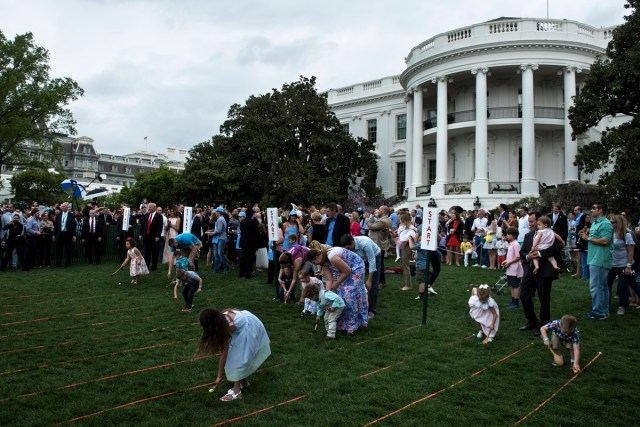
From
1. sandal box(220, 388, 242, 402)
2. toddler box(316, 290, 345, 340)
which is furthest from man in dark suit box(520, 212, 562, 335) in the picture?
sandal box(220, 388, 242, 402)

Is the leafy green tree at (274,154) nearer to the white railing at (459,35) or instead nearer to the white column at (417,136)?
the white column at (417,136)

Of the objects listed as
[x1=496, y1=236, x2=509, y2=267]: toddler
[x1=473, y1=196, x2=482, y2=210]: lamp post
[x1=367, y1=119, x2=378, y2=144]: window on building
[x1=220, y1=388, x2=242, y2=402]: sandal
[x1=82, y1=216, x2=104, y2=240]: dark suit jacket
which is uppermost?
[x1=367, y1=119, x2=378, y2=144]: window on building

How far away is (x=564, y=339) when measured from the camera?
6.98m

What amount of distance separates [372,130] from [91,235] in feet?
100

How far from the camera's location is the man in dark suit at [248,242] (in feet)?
47.2

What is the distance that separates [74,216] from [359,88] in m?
32.5

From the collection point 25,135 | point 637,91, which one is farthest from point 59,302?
point 25,135

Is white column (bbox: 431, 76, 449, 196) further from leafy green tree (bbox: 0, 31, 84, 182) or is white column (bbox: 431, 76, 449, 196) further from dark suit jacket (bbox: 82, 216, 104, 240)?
leafy green tree (bbox: 0, 31, 84, 182)

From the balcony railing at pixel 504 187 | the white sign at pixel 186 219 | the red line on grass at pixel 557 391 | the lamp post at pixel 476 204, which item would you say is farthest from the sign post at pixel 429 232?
Result: the balcony railing at pixel 504 187

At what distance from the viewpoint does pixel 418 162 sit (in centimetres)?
3650

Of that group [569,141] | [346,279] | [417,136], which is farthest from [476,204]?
[346,279]

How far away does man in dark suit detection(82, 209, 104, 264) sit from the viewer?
18.6m

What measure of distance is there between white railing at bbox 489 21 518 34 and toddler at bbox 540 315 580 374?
29341 millimetres

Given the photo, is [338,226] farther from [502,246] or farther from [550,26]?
[550,26]
